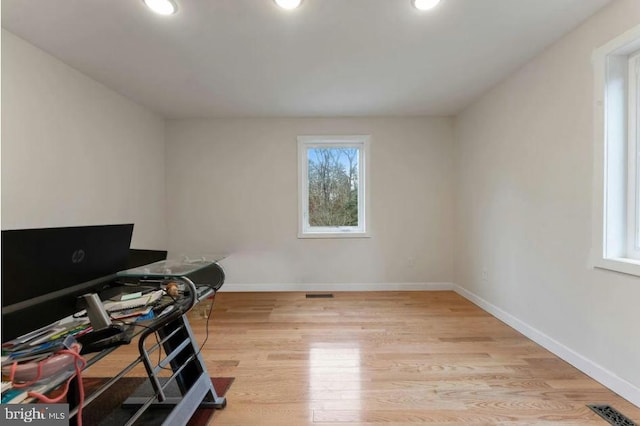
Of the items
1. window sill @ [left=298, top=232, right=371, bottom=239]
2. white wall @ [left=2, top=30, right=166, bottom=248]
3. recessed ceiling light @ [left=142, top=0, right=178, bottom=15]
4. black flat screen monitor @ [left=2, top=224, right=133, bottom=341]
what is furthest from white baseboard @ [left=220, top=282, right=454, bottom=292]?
recessed ceiling light @ [left=142, top=0, right=178, bottom=15]

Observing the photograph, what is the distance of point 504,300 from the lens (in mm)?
3139

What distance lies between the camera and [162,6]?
192 cm

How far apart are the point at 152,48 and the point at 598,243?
360cm

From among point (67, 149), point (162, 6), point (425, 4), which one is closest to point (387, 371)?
point (425, 4)

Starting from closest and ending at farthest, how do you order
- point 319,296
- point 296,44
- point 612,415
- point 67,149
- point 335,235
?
1. point 612,415
2. point 296,44
3. point 67,149
4. point 319,296
5. point 335,235

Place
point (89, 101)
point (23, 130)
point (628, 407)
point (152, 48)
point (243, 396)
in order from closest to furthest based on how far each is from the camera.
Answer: point (628, 407) < point (243, 396) < point (23, 130) < point (152, 48) < point (89, 101)

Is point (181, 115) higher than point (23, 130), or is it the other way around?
point (181, 115)

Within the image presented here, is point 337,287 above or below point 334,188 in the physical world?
below

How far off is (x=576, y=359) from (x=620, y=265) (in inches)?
32.4

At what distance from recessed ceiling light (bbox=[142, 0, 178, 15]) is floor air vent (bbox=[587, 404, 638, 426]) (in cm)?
358

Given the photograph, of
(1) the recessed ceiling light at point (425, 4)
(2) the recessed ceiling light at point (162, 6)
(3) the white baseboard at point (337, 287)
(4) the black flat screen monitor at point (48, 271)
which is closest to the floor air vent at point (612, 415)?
(3) the white baseboard at point (337, 287)

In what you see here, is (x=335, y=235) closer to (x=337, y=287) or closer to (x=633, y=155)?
(x=337, y=287)

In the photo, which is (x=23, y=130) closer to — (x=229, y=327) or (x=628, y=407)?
(x=229, y=327)

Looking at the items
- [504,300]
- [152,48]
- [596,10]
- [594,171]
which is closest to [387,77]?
[596,10]
